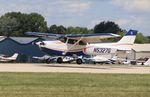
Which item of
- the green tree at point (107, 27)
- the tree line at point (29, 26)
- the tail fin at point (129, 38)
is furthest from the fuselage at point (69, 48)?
the green tree at point (107, 27)

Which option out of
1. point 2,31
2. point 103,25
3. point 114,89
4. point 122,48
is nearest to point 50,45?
point 122,48

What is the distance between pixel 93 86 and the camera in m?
19.1

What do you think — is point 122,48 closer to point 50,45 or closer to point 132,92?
point 50,45

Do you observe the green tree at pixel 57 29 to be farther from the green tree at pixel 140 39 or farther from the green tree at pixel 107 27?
the green tree at pixel 140 39

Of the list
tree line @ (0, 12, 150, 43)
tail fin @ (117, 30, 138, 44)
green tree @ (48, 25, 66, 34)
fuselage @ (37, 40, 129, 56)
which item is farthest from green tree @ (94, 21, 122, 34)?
fuselage @ (37, 40, 129, 56)

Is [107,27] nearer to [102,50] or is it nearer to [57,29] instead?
[57,29]

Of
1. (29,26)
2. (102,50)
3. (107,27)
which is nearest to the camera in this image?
(102,50)

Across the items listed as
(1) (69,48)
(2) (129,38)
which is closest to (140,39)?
(2) (129,38)

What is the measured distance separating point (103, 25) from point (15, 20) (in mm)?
34703

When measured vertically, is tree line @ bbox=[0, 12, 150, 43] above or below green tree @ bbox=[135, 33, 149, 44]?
above

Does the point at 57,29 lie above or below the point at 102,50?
below

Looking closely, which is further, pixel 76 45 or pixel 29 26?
pixel 29 26

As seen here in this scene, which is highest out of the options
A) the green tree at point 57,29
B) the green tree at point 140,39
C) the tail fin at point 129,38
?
the tail fin at point 129,38

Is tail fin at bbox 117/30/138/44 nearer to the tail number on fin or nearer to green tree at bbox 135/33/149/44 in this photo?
the tail number on fin
